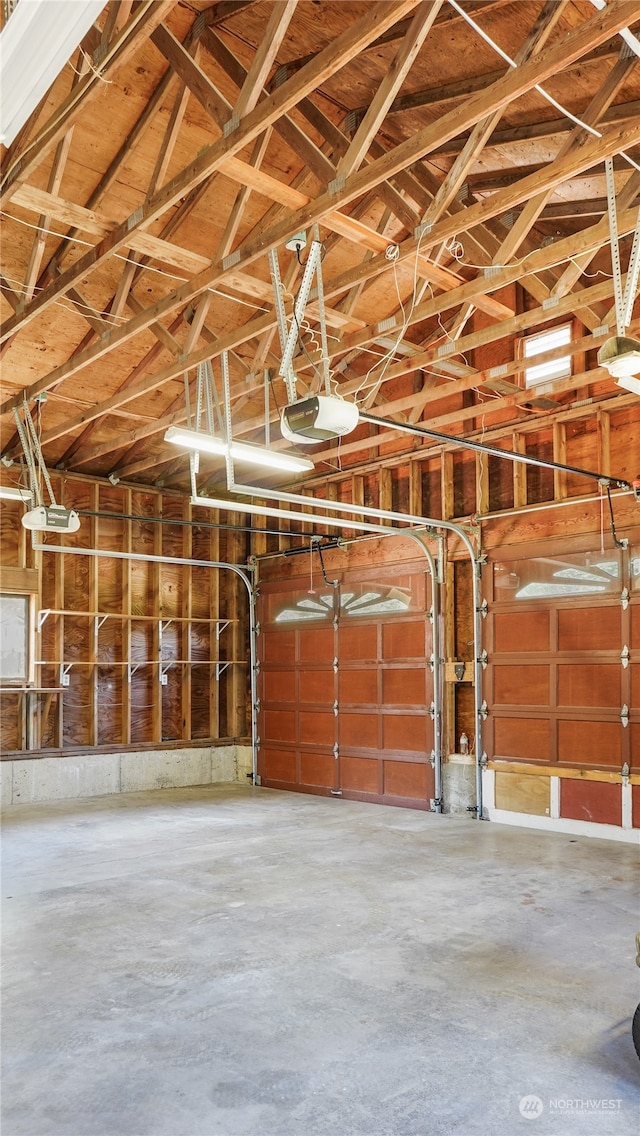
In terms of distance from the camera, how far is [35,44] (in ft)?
6.72

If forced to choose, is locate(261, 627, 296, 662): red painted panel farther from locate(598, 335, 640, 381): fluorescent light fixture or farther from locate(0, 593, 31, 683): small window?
locate(598, 335, 640, 381): fluorescent light fixture

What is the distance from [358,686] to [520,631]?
86.2 inches

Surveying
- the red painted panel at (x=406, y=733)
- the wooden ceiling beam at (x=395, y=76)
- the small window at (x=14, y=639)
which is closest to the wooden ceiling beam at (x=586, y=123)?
the wooden ceiling beam at (x=395, y=76)

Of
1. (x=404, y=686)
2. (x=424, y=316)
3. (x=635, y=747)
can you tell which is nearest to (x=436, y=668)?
(x=404, y=686)

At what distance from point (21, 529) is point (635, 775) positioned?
684cm

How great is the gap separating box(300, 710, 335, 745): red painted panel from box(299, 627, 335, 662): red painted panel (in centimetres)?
66

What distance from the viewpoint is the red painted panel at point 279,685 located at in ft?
31.6

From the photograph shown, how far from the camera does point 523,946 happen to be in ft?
13.1

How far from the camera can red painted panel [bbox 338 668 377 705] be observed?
8.63 m

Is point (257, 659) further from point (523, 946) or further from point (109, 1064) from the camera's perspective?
point (109, 1064)

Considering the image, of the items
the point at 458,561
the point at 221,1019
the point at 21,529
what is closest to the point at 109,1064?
the point at 221,1019

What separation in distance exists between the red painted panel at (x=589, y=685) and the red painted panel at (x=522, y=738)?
13.6 inches

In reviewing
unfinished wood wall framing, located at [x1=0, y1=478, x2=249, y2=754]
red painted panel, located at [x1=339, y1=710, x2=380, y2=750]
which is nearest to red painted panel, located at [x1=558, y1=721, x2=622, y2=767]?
red painted panel, located at [x1=339, y1=710, x2=380, y2=750]

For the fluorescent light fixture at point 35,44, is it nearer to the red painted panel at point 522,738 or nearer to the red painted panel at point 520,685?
the red painted panel at point 520,685
